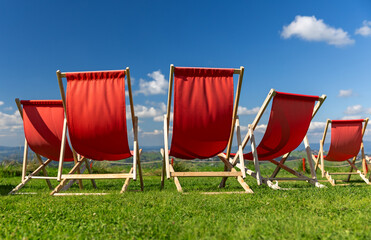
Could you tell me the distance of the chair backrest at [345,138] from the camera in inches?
294

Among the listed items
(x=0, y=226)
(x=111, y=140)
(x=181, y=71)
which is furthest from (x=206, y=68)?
(x=0, y=226)

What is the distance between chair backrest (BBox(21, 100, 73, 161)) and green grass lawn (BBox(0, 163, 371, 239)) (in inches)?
72.7

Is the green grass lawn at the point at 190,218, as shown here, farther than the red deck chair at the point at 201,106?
No

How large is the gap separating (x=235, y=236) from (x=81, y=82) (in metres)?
3.36

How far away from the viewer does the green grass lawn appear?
2.31 metres

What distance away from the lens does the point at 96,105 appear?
179 inches

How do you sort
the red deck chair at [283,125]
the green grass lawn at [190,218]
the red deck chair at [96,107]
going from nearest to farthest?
the green grass lawn at [190,218], the red deck chair at [96,107], the red deck chair at [283,125]

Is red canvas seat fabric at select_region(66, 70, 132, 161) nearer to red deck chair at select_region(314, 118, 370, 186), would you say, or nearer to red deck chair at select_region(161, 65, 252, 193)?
red deck chair at select_region(161, 65, 252, 193)

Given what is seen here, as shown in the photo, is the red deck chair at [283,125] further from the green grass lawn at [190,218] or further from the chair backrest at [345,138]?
the chair backrest at [345,138]

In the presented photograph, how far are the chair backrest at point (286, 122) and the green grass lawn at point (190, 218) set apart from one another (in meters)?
1.59

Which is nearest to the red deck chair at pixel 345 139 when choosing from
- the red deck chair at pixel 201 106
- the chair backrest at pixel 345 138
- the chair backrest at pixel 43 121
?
the chair backrest at pixel 345 138

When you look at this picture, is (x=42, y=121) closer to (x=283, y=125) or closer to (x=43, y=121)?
(x=43, y=121)

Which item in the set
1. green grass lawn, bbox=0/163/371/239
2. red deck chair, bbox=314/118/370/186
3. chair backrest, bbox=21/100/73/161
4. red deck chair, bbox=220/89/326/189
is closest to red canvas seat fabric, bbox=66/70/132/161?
chair backrest, bbox=21/100/73/161

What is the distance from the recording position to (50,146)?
5.62 metres
